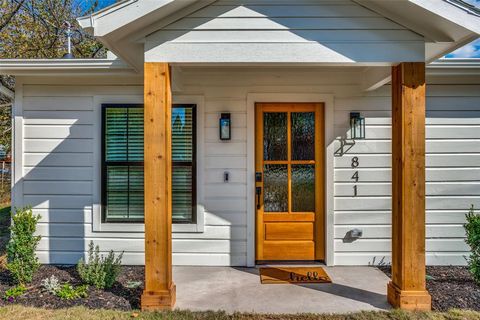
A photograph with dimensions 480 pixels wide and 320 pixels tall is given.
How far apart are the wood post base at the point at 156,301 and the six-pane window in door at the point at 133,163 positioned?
57.6 inches

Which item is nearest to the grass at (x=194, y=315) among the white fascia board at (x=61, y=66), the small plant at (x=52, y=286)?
the small plant at (x=52, y=286)

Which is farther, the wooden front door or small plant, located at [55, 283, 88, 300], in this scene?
the wooden front door

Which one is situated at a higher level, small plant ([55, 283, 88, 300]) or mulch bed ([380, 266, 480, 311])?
small plant ([55, 283, 88, 300])

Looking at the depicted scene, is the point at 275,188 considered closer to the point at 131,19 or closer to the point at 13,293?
the point at 131,19

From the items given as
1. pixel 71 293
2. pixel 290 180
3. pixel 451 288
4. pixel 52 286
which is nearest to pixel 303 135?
pixel 290 180

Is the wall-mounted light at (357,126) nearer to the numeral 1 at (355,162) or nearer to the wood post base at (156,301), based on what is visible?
the numeral 1 at (355,162)

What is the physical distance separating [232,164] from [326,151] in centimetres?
129

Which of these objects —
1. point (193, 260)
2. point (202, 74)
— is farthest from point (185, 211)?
point (202, 74)

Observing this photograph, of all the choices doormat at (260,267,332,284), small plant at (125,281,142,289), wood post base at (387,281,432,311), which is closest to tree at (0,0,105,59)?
small plant at (125,281,142,289)

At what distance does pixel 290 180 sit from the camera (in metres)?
4.50

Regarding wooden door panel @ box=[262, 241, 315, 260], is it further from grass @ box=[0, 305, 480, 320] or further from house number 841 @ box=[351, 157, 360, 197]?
grass @ box=[0, 305, 480, 320]

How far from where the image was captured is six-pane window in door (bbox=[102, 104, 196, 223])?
4.40 m

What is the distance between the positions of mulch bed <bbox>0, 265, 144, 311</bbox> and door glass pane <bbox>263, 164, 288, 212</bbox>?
1892 mm

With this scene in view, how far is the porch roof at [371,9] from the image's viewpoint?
273 cm
